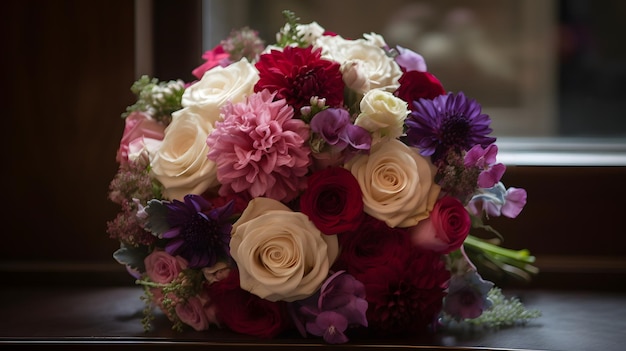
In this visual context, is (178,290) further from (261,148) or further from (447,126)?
(447,126)

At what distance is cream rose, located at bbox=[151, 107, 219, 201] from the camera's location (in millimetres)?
894

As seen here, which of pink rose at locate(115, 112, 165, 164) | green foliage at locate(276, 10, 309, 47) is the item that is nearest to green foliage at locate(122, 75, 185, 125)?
pink rose at locate(115, 112, 165, 164)

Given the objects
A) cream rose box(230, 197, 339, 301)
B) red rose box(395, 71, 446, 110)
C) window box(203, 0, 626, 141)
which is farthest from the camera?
window box(203, 0, 626, 141)

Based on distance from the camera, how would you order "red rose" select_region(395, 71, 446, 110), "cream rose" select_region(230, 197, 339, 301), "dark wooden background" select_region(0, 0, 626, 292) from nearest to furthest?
1. "cream rose" select_region(230, 197, 339, 301)
2. "red rose" select_region(395, 71, 446, 110)
3. "dark wooden background" select_region(0, 0, 626, 292)

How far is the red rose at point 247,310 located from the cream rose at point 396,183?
16 cm

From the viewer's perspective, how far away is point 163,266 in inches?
36.8

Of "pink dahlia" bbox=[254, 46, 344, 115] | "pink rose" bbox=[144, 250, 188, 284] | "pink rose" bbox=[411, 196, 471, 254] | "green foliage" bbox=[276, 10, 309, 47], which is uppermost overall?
"green foliage" bbox=[276, 10, 309, 47]

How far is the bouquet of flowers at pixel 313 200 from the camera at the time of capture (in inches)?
33.6

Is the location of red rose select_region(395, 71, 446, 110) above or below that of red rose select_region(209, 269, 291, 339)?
above

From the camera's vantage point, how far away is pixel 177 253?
35.2 inches

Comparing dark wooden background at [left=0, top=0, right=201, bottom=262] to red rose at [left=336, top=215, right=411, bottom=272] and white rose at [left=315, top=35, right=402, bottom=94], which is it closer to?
white rose at [left=315, top=35, right=402, bottom=94]

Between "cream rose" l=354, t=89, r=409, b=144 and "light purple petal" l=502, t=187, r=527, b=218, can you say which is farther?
"light purple petal" l=502, t=187, r=527, b=218

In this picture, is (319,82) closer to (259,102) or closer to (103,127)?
(259,102)

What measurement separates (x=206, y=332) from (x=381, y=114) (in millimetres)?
323
